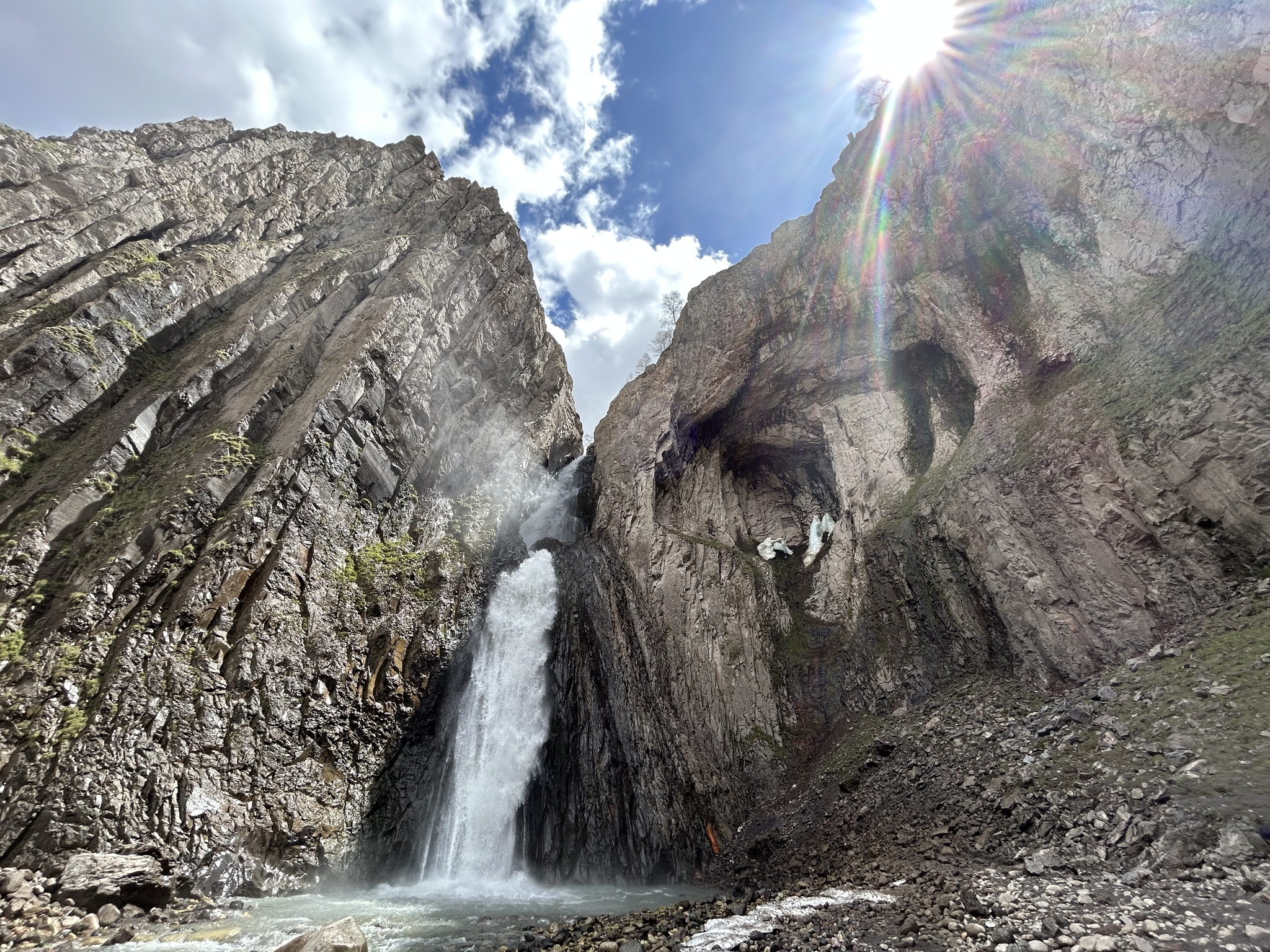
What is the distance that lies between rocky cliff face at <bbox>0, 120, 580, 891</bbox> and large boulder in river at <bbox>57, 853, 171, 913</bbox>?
2.40 feet

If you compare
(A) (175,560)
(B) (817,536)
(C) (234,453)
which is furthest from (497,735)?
(B) (817,536)

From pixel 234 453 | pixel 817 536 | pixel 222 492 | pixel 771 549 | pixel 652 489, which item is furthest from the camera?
pixel 652 489

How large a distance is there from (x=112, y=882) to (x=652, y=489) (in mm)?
23895

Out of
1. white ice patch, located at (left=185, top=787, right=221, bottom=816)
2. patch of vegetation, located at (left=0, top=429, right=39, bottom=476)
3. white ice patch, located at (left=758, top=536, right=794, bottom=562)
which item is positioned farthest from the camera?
white ice patch, located at (left=758, top=536, right=794, bottom=562)

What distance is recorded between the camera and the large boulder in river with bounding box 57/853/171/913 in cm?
1079

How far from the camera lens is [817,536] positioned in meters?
Answer: 27.5

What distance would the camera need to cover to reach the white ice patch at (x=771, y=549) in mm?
27797

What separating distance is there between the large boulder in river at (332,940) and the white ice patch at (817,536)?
896 inches

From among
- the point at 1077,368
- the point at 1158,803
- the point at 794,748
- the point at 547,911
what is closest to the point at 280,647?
the point at 547,911

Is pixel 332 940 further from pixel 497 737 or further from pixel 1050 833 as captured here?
pixel 497 737

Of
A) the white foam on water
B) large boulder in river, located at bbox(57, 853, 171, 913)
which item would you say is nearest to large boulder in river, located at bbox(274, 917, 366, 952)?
large boulder in river, located at bbox(57, 853, 171, 913)

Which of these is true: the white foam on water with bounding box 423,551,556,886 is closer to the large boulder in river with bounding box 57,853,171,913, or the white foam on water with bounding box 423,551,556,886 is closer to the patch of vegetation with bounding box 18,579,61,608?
the large boulder in river with bounding box 57,853,171,913

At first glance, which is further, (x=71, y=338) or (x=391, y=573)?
(x=391, y=573)

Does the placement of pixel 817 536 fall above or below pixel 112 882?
above
